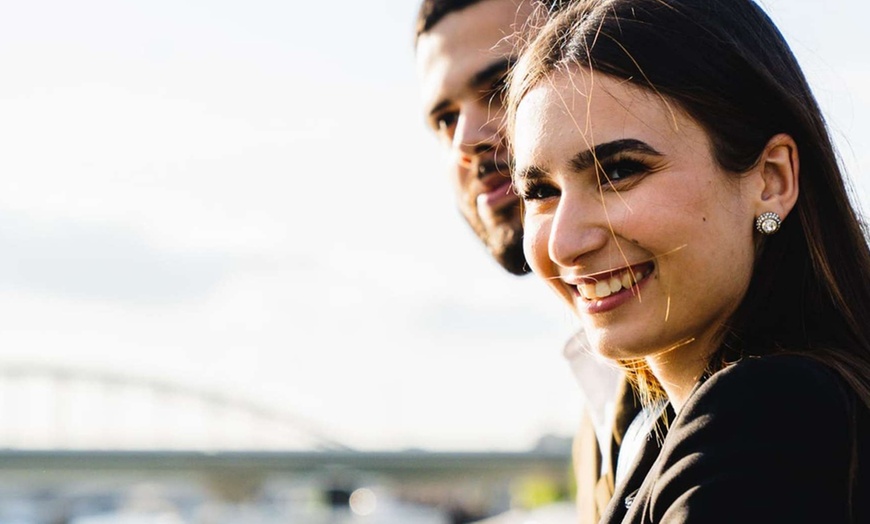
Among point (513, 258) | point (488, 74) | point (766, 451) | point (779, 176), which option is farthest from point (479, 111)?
point (766, 451)

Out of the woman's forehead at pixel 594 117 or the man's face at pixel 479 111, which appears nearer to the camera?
the woman's forehead at pixel 594 117

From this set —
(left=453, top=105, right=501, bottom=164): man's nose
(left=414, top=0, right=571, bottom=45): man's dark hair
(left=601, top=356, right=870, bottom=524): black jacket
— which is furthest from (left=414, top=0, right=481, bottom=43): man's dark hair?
(left=601, top=356, right=870, bottom=524): black jacket

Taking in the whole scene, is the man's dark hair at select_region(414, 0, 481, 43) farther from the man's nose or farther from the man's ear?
the man's ear

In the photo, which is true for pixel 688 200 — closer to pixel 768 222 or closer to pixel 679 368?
pixel 768 222

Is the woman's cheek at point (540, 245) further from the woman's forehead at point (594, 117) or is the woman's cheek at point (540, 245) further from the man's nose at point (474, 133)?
the man's nose at point (474, 133)

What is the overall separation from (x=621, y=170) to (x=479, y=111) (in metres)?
1.69

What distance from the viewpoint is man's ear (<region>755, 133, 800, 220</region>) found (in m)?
1.94

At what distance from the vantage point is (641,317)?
191cm

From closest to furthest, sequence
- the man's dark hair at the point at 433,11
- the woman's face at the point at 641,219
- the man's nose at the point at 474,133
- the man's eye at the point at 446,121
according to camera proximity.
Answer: the woman's face at the point at 641,219, the man's nose at the point at 474,133, the man's eye at the point at 446,121, the man's dark hair at the point at 433,11

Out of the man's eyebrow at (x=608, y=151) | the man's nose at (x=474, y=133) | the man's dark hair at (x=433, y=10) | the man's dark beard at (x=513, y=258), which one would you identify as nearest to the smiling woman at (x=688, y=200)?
the man's eyebrow at (x=608, y=151)

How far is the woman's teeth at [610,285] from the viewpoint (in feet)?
6.22

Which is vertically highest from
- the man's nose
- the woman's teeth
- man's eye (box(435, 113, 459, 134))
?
man's eye (box(435, 113, 459, 134))

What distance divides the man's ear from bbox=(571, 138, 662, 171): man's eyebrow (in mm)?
194

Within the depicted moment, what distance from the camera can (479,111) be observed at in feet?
11.7
